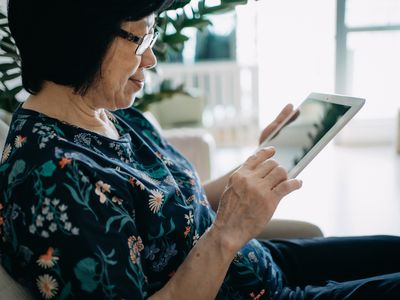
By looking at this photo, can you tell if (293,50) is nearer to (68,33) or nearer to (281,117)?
(281,117)

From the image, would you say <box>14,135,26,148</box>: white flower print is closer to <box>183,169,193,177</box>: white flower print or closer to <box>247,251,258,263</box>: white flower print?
<box>183,169,193,177</box>: white flower print

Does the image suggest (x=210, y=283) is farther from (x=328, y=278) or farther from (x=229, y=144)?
(x=229, y=144)

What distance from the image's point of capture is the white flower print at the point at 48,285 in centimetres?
61

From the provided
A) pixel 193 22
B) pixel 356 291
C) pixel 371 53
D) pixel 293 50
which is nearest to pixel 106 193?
pixel 356 291

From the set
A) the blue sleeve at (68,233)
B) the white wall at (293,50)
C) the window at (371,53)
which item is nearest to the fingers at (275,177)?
the blue sleeve at (68,233)

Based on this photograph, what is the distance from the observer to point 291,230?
3.87ft

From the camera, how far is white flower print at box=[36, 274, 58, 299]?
0.61 meters

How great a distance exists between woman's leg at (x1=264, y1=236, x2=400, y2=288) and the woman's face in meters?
0.53

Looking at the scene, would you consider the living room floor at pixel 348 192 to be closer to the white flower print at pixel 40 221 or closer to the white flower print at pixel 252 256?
the white flower print at pixel 252 256

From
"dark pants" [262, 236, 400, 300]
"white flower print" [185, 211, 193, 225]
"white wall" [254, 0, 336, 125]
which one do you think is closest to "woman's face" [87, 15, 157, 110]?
"white flower print" [185, 211, 193, 225]

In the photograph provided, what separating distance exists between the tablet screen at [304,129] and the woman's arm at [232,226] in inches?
6.0

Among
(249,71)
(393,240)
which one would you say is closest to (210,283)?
(393,240)

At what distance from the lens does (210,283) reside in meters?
0.71

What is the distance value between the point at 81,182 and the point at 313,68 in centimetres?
400
